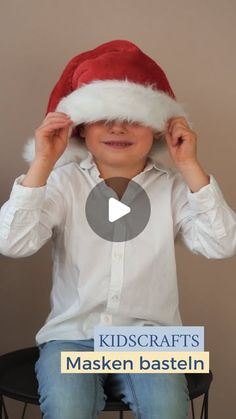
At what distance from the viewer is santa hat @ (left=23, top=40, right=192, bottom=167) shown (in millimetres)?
666

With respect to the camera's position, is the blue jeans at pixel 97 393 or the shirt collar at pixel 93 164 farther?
the shirt collar at pixel 93 164

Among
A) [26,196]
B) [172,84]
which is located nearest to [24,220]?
[26,196]

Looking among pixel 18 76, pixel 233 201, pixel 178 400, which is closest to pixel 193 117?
pixel 233 201

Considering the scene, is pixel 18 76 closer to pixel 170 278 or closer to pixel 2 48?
pixel 2 48

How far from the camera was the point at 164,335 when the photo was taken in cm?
51

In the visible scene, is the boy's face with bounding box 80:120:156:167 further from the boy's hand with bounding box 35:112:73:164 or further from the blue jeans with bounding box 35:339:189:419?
the blue jeans with bounding box 35:339:189:419

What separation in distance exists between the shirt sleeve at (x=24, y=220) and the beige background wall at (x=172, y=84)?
29cm

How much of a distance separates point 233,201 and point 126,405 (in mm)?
525

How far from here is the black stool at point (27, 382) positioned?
0.70 meters

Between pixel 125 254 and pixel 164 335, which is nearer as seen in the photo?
pixel 164 335

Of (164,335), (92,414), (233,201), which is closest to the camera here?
(164,335)

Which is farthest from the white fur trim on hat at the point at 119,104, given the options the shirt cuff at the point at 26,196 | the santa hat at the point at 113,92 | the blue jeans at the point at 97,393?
the blue jeans at the point at 97,393
